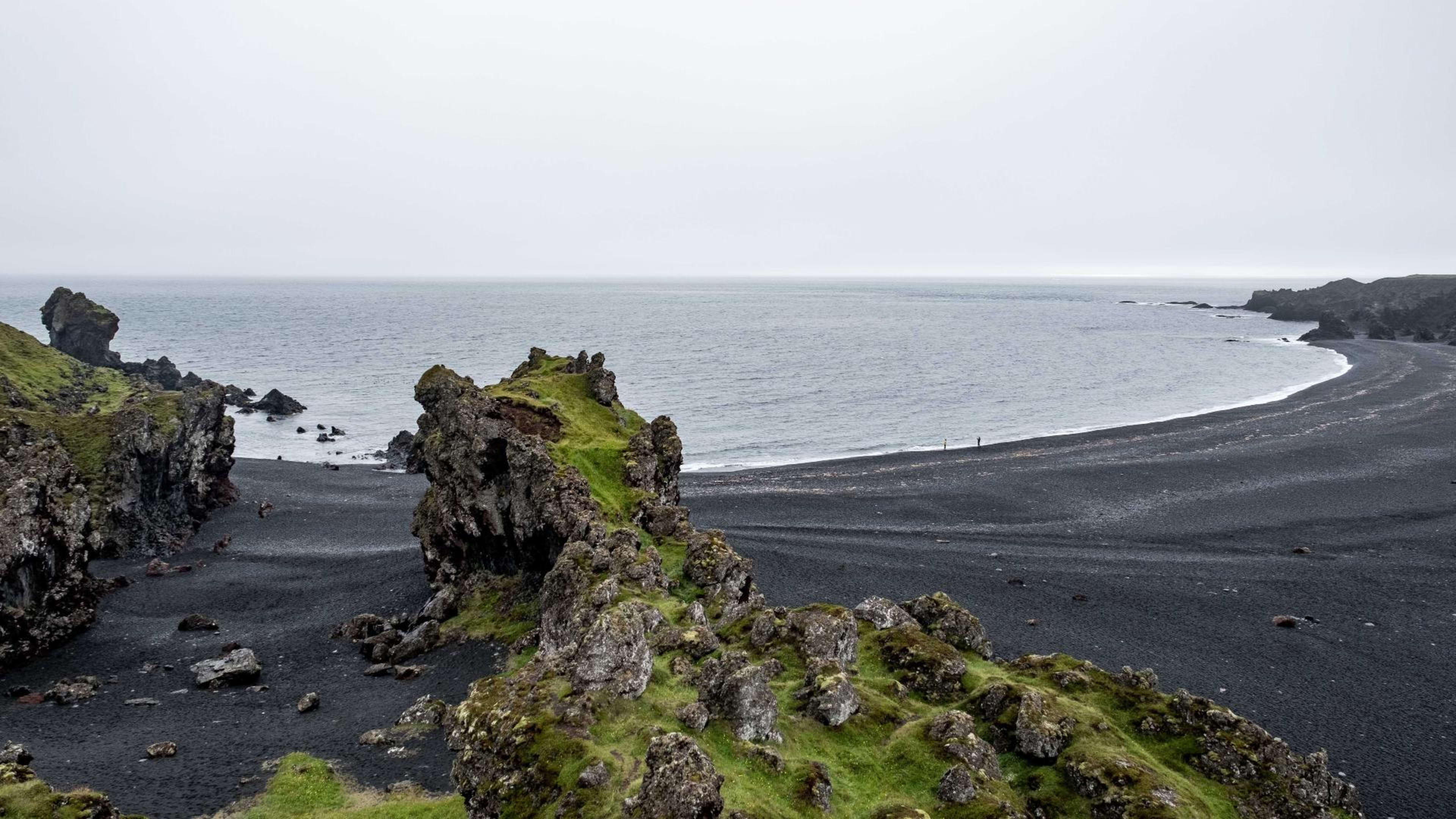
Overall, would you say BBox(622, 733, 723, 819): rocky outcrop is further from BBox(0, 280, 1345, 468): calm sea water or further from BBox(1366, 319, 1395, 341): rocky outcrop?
BBox(1366, 319, 1395, 341): rocky outcrop

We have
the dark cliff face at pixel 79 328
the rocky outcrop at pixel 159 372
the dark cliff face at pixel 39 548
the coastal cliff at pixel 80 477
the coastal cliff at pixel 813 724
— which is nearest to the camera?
the coastal cliff at pixel 813 724

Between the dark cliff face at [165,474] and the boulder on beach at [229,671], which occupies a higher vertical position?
the dark cliff face at [165,474]

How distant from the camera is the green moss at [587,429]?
4150cm

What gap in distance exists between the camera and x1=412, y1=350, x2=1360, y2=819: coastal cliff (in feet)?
61.8

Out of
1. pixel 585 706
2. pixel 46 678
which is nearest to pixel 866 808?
pixel 585 706

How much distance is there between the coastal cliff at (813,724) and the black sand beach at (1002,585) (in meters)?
8.88

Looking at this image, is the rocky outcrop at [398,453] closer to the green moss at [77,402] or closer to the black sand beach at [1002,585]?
the black sand beach at [1002,585]

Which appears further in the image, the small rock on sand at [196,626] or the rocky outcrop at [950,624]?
the small rock on sand at [196,626]

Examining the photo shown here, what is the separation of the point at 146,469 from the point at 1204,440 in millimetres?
97639

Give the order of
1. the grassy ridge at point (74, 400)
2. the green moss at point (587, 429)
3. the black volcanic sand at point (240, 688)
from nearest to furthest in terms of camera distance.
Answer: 1. the black volcanic sand at point (240, 688)
2. the green moss at point (587, 429)
3. the grassy ridge at point (74, 400)

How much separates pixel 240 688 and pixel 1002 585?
133ft

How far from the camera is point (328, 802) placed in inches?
1047

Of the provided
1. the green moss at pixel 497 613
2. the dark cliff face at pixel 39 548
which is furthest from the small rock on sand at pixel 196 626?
the green moss at pixel 497 613

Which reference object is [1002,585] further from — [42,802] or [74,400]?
[74,400]
